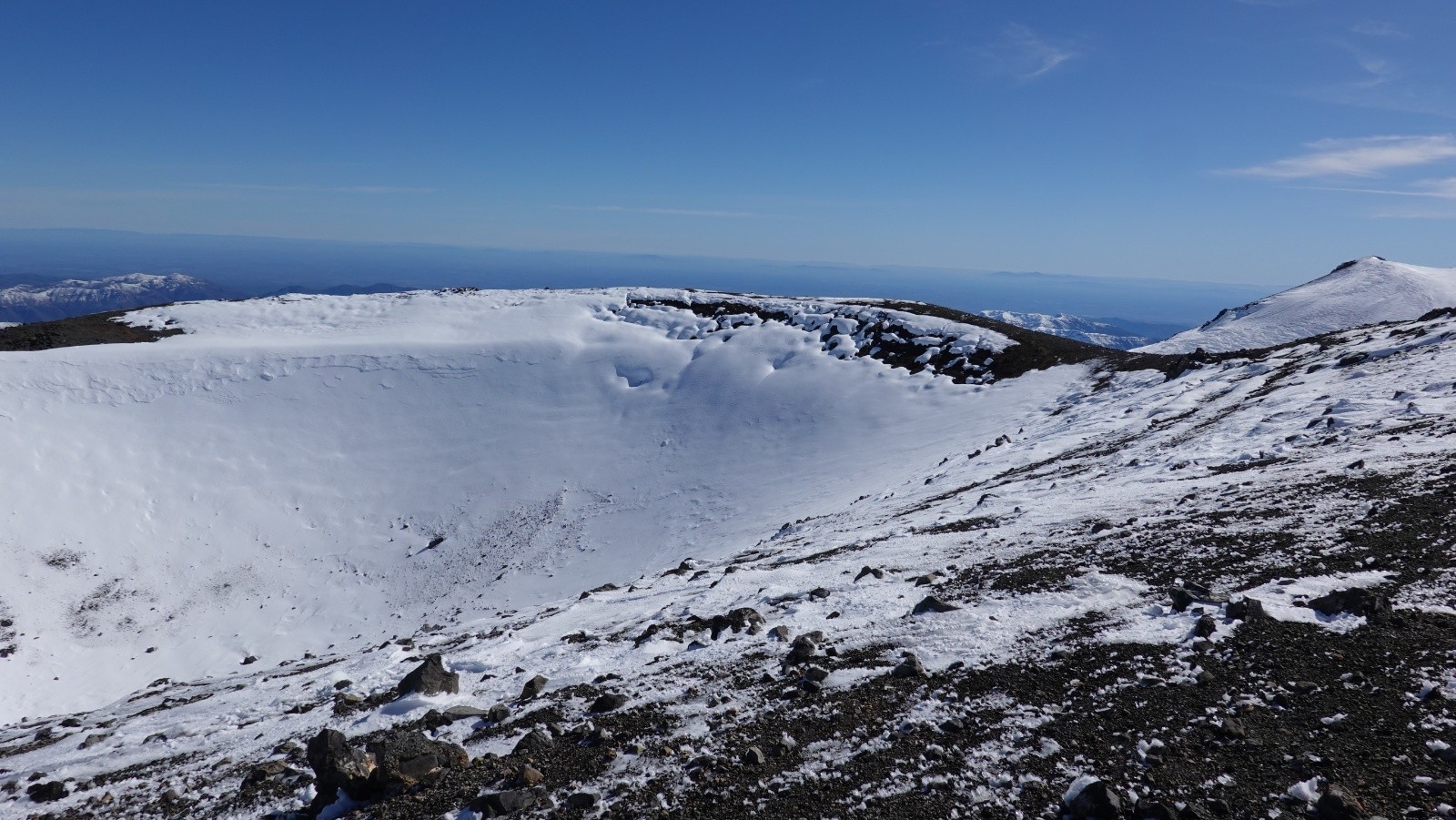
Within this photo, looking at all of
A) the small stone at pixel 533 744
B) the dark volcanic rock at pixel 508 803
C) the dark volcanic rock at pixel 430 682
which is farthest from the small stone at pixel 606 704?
the dark volcanic rock at pixel 430 682

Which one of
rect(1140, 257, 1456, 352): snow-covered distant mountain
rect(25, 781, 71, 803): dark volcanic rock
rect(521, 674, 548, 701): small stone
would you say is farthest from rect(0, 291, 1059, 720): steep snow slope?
rect(1140, 257, 1456, 352): snow-covered distant mountain

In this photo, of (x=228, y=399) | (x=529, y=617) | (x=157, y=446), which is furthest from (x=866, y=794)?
(x=228, y=399)

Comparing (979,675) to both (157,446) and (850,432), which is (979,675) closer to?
(850,432)

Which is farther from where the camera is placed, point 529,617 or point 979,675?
point 529,617

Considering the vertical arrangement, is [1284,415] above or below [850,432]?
above

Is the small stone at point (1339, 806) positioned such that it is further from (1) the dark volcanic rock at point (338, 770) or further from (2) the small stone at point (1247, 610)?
(1) the dark volcanic rock at point (338, 770)

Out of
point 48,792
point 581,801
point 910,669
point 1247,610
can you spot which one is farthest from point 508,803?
point 1247,610

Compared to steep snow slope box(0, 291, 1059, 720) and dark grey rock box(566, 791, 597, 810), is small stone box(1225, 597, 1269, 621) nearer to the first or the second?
dark grey rock box(566, 791, 597, 810)
